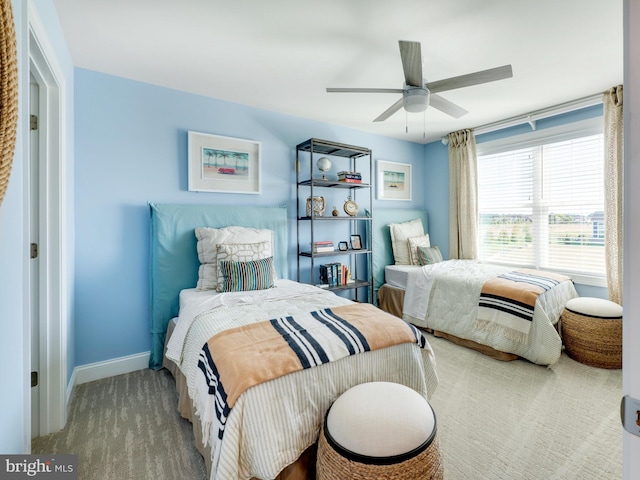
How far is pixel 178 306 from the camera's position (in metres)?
2.73

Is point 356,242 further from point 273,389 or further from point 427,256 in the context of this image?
point 273,389

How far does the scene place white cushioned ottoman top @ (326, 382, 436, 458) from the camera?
114cm

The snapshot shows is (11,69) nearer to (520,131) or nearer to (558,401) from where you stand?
(558,401)

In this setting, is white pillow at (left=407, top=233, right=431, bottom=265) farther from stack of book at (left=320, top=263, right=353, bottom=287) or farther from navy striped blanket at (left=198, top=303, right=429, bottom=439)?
navy striped blanket at (left=198, top=303, right=429, bottom=439)

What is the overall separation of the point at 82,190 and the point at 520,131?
184 inches

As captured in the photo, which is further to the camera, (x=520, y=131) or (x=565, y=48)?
(x=520, y=131)

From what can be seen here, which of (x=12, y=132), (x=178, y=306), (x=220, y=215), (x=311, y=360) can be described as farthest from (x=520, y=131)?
(x=12, y=132)

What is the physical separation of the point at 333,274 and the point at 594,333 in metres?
2.40

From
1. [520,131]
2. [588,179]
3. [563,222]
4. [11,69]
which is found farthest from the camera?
[520,131]

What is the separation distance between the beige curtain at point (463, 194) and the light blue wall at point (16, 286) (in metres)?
4.32

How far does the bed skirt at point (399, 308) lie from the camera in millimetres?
2886

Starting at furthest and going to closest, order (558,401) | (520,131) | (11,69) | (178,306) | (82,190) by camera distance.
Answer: (520,131)
(178,306)
(82,190)
(558,401)
(11,69)

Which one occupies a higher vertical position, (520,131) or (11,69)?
(520,131)

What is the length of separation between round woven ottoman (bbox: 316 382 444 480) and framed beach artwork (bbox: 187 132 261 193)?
2.35 m
